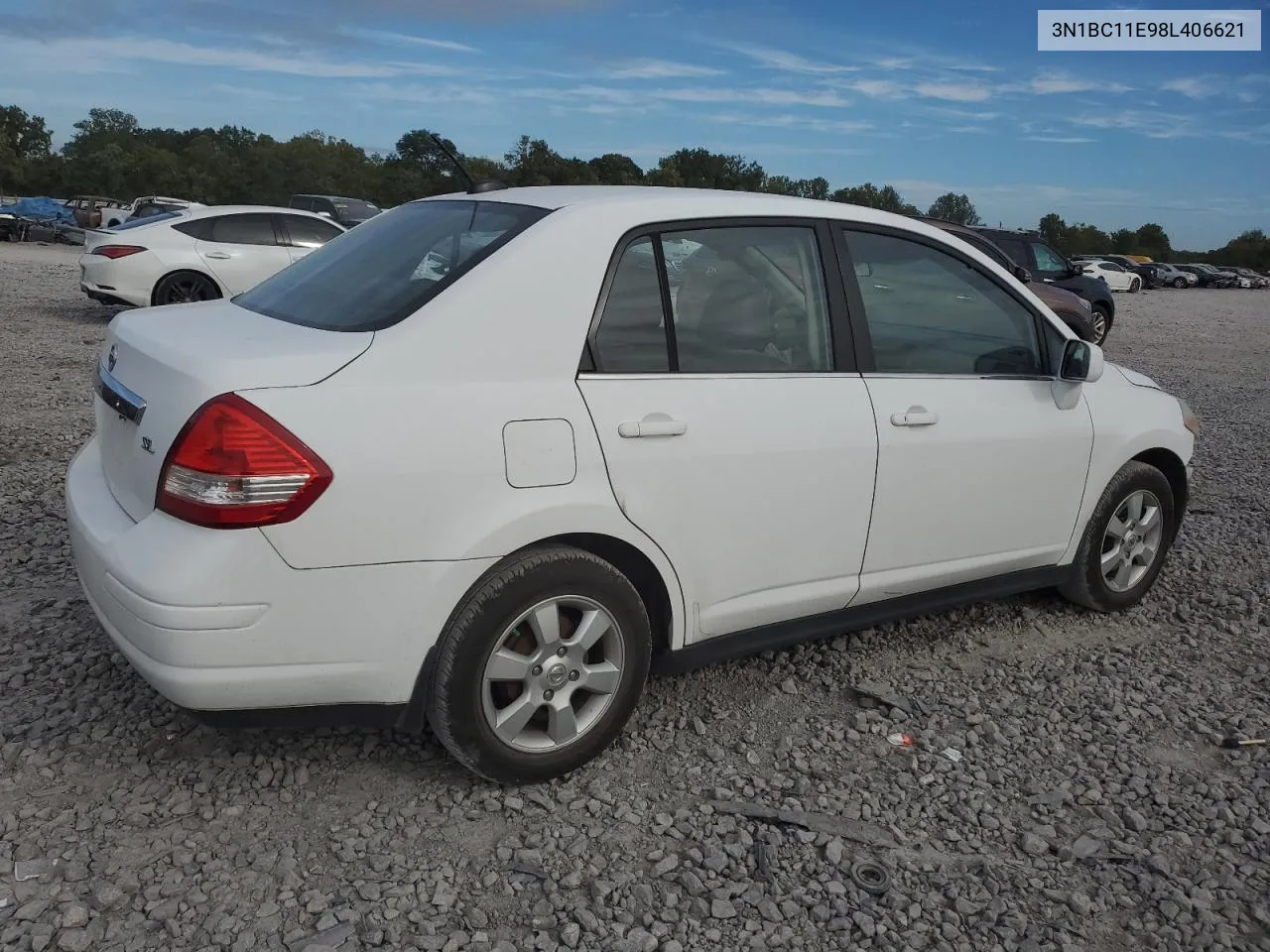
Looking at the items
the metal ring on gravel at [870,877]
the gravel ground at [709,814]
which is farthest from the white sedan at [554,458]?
the metal ring on gravel at [870,877]

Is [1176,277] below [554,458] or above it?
above

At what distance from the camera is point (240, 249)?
12.7 metres

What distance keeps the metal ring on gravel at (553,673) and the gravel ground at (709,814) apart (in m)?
0.20

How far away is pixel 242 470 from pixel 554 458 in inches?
30.9

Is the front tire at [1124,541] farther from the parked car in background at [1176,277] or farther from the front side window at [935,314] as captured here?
the parked car in background at [1176,277]

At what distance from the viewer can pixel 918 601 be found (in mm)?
3959

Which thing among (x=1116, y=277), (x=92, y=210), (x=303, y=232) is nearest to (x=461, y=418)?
(x=303, y=232)

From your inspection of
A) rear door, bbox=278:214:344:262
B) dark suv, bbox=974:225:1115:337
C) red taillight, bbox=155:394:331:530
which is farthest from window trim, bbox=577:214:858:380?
dark suv, bbox=974:225:1115:337

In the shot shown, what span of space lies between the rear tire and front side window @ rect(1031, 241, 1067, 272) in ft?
38.7

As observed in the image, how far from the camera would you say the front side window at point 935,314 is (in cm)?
375

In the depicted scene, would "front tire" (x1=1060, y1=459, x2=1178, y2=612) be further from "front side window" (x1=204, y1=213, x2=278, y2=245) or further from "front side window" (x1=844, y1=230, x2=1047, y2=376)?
"front side window" (x1=204, y1=213, x2=278, y2=245)

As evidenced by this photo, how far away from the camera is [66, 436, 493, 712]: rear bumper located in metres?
2.60

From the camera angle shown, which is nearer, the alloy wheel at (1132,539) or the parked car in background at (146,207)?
the alloy wheel at (1132,539)

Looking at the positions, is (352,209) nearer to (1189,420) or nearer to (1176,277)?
(1189,420)
